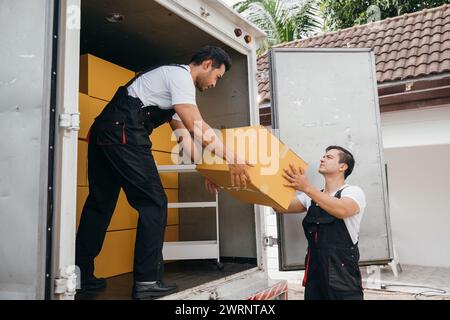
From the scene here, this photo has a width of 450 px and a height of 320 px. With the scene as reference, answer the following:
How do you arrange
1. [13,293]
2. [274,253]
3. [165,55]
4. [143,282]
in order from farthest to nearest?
[274,253] → [165,55] → [143,282] → [13,293]

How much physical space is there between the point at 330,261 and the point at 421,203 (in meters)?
4.93

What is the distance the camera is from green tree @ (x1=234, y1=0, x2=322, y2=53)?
1497 centimetres

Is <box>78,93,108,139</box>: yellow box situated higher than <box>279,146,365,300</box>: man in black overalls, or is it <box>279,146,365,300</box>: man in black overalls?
<box>78,93,108,139</box>: yellow box

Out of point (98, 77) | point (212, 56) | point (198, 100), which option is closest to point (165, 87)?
point (212, 56)

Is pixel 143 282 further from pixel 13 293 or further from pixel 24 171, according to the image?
pixel 24 171

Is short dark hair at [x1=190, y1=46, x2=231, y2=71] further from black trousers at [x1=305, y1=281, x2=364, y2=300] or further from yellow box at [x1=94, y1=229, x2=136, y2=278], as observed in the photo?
yellow box at [x1=94, y1=229, x2=136, y2=278]

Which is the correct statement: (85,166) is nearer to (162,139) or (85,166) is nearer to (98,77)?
(98,77)

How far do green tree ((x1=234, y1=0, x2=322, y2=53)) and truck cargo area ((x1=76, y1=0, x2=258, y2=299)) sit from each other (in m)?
12.1

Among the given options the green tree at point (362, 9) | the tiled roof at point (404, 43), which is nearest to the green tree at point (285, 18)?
the green tree at point (362, 9)

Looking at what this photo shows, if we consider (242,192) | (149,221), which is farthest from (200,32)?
(149,221)

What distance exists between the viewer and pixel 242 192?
7.89 feet

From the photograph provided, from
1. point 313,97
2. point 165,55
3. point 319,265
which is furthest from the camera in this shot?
point 165,55

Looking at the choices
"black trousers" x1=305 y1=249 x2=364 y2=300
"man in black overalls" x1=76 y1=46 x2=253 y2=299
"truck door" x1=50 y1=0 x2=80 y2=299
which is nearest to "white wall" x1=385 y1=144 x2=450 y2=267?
"black trousers" x1=305 y1=249 x2=364 y2=300
